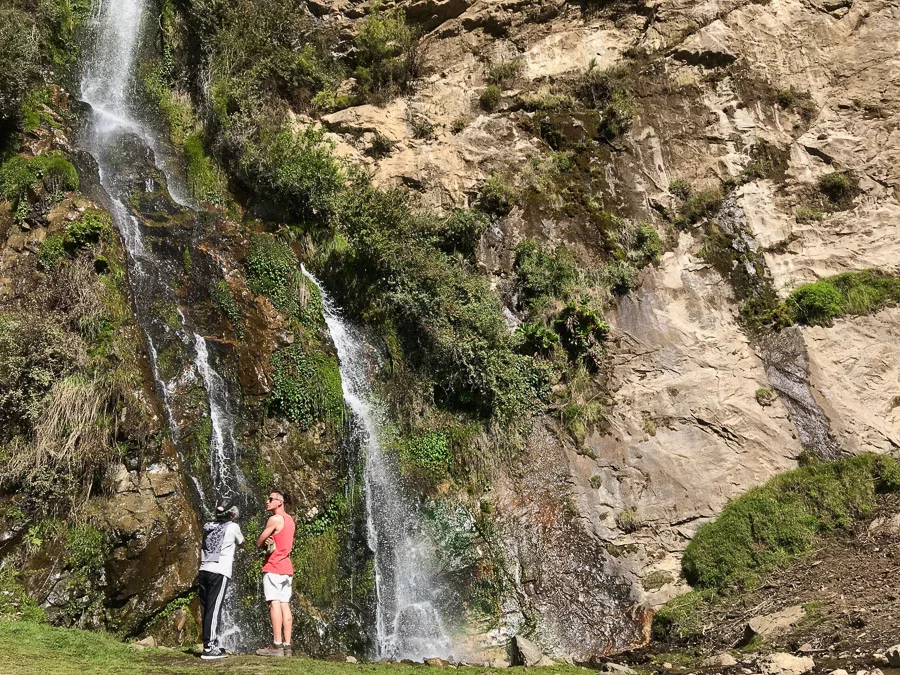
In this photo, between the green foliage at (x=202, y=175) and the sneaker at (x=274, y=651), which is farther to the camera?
the green foliage at (x=202, y=175)

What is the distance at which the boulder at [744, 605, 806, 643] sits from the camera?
8.16m

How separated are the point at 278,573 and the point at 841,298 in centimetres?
1198

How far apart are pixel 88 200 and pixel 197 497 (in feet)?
19.9

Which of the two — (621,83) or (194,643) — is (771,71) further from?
(194,643)

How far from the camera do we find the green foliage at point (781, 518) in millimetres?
10367

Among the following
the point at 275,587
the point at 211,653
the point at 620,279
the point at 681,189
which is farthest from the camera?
the point at 681,189

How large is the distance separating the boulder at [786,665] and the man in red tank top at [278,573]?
5.01m

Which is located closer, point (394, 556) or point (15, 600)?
point (15, 600)

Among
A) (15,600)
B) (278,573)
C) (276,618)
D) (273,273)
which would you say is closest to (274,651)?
(276,618)

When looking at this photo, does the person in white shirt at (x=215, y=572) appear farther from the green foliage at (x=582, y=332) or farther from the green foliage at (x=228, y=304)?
the green foliage at (x=582, y=332)

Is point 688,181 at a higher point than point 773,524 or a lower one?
higher

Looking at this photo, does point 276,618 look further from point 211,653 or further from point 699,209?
point 699,209

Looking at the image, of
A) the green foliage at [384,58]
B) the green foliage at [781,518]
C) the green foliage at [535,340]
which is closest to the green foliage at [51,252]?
the green foliage at [535,340]

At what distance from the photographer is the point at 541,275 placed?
13.6 meters
